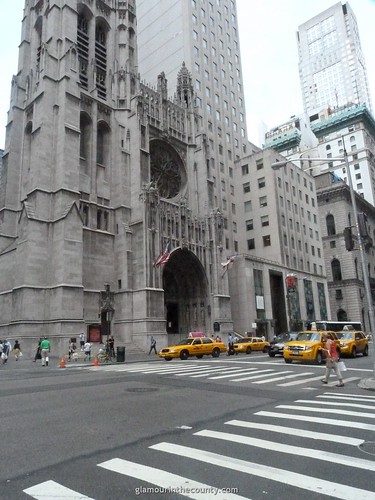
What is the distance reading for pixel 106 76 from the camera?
153 feet

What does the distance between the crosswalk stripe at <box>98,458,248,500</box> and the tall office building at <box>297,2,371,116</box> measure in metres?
161

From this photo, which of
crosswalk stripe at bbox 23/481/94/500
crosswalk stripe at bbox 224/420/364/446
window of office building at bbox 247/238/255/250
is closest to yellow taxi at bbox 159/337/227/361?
crosswalk stripe at bbox 224/420/364/446

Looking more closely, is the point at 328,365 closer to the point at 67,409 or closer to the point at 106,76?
the point at 67,409

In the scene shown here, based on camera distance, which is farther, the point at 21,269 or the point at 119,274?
the point at 119,274

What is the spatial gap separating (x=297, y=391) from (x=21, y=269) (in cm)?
2951

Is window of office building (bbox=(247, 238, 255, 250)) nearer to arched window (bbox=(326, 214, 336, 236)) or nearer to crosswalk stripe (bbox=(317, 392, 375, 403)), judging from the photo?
arched window (bbox=(326, 214, 336, 236))

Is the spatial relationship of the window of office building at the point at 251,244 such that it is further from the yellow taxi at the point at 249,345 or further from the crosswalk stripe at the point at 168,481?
the crosswalk stripe at the point at 168,481

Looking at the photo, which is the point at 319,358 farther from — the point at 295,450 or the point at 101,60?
the point at 101,60

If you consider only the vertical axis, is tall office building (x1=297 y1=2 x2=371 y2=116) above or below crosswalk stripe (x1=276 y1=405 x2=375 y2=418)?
above

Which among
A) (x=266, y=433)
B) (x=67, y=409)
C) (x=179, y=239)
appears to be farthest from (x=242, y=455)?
(x=179, y=239)

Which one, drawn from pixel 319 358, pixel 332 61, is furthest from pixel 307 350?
pixel 332 61

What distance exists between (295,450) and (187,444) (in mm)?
1634

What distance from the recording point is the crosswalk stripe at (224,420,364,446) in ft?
20.0

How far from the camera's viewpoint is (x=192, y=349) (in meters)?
27.7
